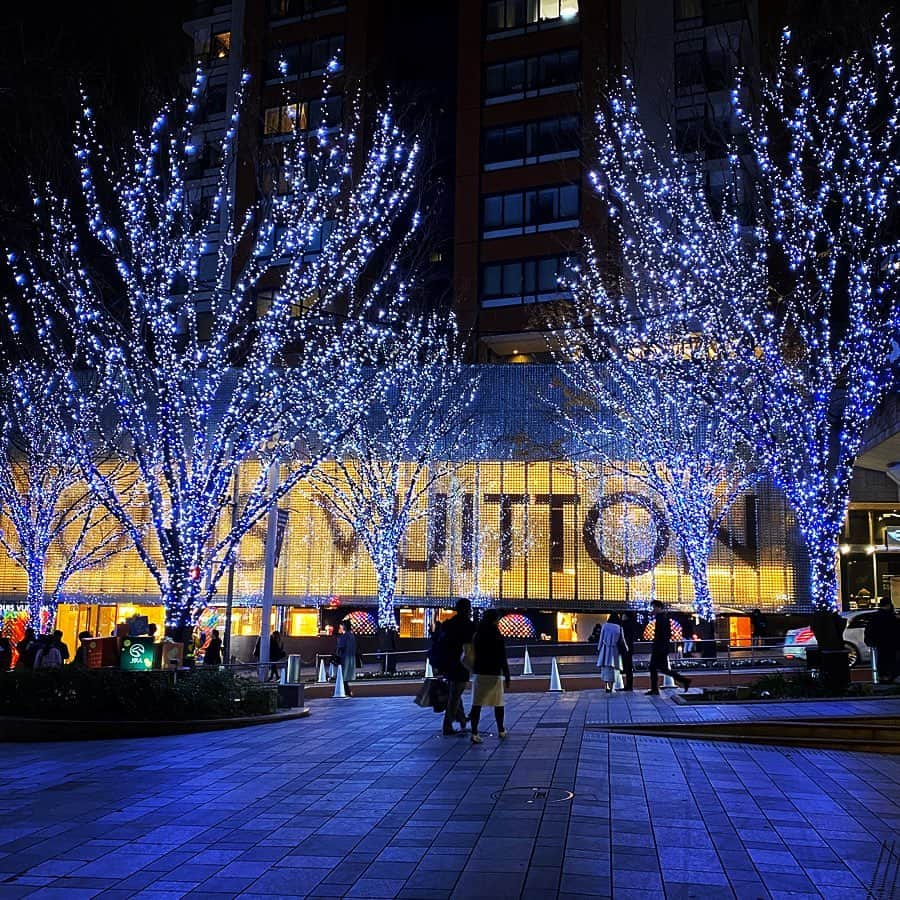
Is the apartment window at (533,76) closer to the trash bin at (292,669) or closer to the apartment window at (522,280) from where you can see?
the apartment window at (522,280)

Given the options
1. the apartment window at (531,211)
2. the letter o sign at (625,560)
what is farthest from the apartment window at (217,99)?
the letter o sign at (625,560)

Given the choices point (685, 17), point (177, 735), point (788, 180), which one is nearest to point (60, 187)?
point (177, 735)

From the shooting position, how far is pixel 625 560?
31781 mm

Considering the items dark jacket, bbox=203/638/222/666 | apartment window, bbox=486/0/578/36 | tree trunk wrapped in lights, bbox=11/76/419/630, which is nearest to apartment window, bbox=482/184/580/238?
apartment window, bbox=486/0/578/36

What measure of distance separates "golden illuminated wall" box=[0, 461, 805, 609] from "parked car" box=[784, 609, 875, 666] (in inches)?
283

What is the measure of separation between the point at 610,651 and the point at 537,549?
14848 millimetres

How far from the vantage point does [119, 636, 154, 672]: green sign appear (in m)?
15.2

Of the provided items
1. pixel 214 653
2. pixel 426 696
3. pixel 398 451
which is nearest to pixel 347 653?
pixel 214 653

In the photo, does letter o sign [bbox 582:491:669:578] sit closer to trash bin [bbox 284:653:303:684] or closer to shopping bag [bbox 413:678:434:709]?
trash bin [bbox 284:653:303:684]

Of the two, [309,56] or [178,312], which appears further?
[309,56]

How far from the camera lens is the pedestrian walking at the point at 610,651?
1758cm

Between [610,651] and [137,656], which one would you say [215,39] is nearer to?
[137,656]

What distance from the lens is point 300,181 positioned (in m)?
18.6

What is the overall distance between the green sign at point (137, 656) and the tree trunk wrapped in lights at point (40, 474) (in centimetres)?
1335
